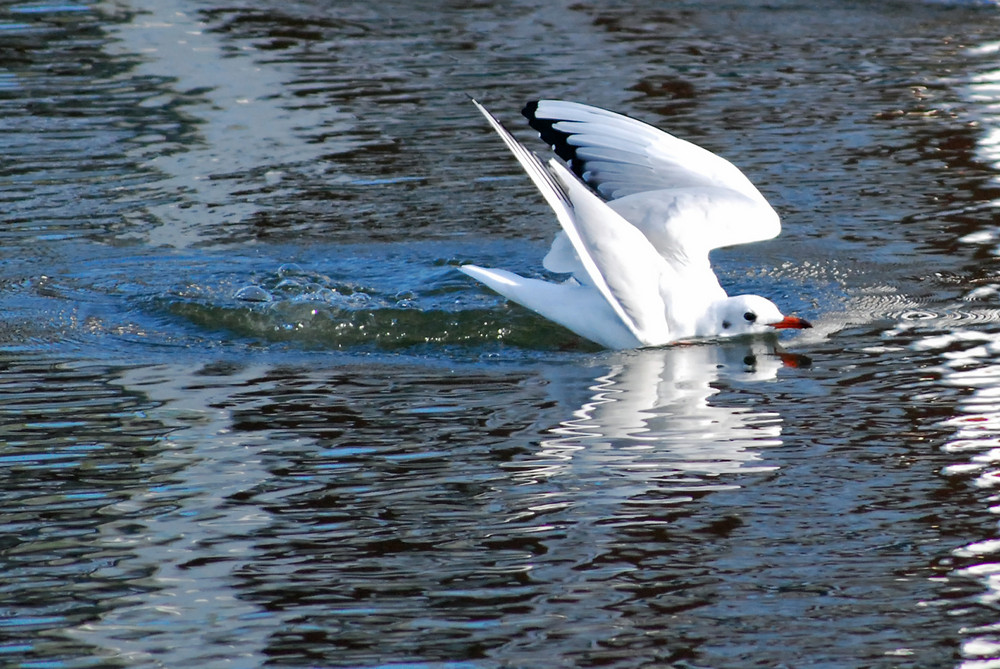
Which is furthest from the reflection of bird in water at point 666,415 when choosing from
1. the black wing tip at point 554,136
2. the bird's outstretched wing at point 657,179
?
the black wing tip at point 554,136

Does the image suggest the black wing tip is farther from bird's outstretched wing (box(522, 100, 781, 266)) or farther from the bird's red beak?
the bird's red beak

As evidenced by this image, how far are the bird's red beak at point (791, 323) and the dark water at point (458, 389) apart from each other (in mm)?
107

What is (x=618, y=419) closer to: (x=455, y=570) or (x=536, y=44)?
(x=455, y=570)

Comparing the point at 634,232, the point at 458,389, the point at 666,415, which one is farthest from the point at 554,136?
the point at 666,415

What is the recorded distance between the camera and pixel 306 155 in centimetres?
1020

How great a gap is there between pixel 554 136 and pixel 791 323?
1692 mm

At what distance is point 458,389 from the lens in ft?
20.8

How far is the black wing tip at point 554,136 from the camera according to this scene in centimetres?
805

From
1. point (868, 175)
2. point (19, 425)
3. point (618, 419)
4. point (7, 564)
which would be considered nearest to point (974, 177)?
point (868, 175)

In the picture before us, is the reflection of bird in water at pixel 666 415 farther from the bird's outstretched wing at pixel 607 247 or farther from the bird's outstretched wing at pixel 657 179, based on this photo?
the bird's outstretched wing at pixel 657 179

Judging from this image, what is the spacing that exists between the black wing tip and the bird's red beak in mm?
1472

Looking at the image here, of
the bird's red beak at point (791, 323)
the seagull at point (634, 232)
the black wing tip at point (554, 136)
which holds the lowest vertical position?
the bird's red beak at point (791, 323)

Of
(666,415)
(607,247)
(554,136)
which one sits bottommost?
(666,415)

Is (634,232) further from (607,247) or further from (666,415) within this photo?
(666,415)
